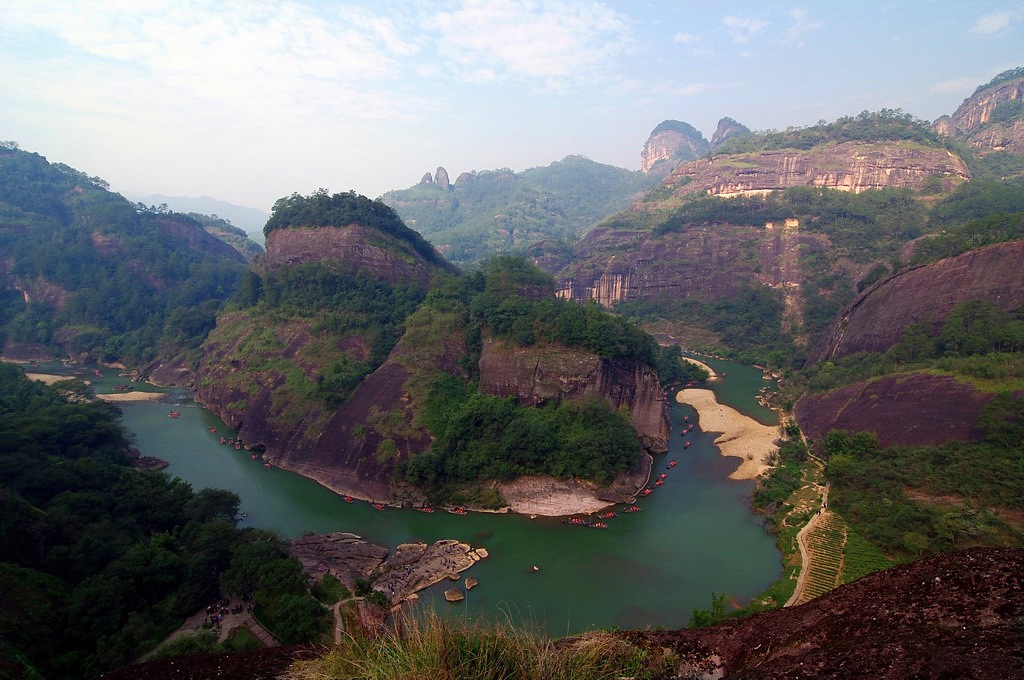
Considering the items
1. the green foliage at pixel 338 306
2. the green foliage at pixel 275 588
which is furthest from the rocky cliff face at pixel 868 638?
the green foliage at pixel 338 306

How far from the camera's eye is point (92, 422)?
29.6m

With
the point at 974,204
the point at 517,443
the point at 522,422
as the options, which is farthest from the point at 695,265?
the point at 517,443

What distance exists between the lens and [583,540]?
23.9 meters

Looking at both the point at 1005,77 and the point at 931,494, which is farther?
the point at 1005,77

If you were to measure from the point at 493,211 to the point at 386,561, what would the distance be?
152977 mm

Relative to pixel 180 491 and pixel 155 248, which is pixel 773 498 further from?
pixel 155 248

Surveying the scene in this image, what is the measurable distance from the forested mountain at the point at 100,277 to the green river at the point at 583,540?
28.8 meters

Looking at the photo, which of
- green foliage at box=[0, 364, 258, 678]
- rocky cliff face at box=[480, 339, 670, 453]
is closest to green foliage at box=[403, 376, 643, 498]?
rocky cliff face at box=[480, 339, 670, 453]

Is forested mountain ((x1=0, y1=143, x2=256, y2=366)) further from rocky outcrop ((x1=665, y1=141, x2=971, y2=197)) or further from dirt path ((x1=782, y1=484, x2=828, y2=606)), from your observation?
rocky outcrop ((x1=665, y1=141, x2=971, y2=197))

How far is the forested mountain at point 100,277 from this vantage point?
56.8 m

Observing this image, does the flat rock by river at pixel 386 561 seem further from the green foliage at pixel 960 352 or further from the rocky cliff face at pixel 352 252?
the rocky cliff face at pixel 352 252

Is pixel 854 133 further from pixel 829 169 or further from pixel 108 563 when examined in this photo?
pixel 108 563

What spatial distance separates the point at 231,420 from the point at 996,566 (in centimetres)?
4069

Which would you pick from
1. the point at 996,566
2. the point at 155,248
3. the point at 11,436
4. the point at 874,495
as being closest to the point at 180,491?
the point at 11,436
